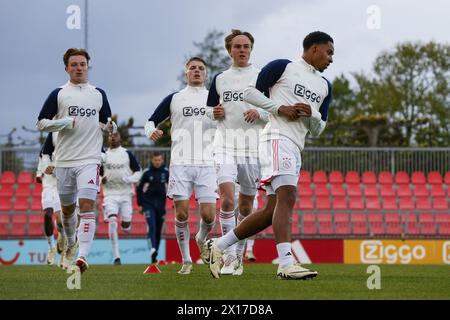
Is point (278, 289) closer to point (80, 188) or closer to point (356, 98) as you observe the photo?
point (80, 188)

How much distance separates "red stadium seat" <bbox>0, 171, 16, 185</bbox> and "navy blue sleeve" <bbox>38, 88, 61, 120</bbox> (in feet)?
54.4

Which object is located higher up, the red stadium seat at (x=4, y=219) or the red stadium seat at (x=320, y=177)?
the red stadium seat at (x=320, y=177)

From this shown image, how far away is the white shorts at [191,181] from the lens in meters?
12.0

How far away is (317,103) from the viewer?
9.36 metres

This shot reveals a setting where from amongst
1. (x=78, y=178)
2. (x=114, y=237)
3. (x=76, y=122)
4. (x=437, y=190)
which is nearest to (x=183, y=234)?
(x=78, y=178)

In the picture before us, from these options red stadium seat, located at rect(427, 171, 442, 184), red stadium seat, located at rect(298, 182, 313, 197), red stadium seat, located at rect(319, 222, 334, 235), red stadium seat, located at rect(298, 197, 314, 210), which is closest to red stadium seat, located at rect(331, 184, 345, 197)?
red stadium seat, located at rect(298, 182, 313, 197)

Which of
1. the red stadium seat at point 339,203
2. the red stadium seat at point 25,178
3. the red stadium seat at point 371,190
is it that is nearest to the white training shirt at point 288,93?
the red stadium seat at point 339,203

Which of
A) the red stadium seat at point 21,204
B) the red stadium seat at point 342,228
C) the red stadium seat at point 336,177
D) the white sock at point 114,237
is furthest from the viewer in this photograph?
the red stadium seat at point 336,177

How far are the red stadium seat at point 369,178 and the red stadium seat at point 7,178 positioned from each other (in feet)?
33.9

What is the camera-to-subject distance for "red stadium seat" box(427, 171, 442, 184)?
27969 millimetres

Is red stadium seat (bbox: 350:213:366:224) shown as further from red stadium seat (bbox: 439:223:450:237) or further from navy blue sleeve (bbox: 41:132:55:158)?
navy blue sleeve (bbox: 41:132:55:158)

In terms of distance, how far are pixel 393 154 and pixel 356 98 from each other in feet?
132

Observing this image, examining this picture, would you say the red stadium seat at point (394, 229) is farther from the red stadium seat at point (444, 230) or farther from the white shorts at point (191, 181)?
the white shorts at point (191, 181)

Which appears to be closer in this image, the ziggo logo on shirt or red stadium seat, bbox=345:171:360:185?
the ziggo logo on shirt
